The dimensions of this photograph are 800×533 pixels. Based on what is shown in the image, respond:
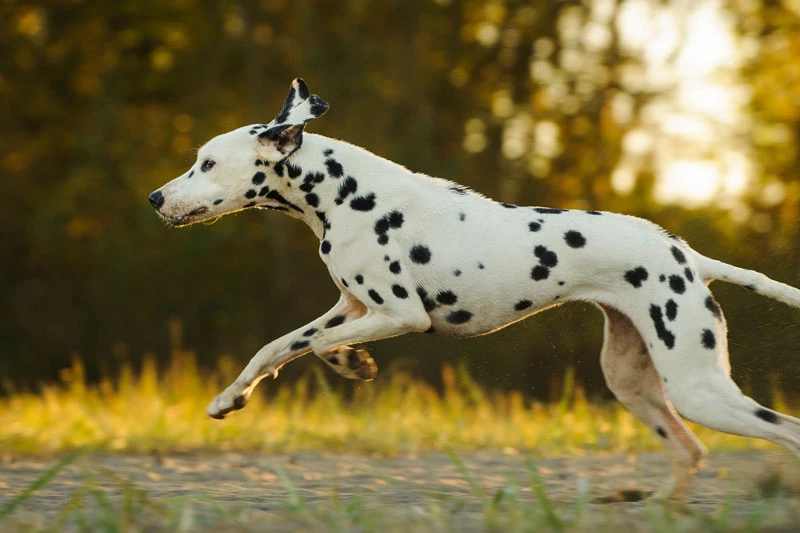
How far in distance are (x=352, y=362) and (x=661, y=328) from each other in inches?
66.5

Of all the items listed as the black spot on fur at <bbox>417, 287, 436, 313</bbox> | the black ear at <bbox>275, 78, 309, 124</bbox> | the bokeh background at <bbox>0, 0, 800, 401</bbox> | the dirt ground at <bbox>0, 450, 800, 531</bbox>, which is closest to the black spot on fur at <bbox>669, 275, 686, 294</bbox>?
the dirt ground at <bbox>0, 450, 800, 531</bbox>

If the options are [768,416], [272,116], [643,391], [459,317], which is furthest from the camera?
[272,116]

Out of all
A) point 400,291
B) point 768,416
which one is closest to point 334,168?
point 400,291

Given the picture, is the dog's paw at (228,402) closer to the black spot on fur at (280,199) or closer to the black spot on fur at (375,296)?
the black spot on fur at (375,296)

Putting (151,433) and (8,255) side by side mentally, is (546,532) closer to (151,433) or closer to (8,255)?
(151,433)

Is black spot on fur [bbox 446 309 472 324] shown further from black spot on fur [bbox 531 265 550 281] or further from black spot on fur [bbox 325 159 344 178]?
black spot on fur [bbox 325 159 344 178]

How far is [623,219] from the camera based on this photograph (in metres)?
5.50

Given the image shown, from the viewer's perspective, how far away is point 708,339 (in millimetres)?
5125

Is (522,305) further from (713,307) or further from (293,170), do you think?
(293,170)

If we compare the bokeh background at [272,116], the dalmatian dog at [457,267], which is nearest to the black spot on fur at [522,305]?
the dalmatian dog at [457,267]

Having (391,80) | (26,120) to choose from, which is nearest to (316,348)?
(391,80)

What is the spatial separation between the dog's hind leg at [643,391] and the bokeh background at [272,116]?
707 cm

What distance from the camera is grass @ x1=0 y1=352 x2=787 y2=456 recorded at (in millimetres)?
7922

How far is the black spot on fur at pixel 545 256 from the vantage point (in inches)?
210
